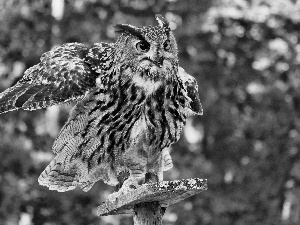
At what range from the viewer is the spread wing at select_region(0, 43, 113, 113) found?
172 inches

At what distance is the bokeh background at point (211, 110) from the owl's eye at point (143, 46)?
17.2ft

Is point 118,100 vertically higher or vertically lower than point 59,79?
lower

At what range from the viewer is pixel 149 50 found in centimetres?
413

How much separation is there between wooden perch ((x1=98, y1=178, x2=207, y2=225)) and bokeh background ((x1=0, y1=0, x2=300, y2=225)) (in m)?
5.43

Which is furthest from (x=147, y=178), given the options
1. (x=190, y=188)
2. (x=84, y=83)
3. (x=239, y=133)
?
(x=239, y=133)

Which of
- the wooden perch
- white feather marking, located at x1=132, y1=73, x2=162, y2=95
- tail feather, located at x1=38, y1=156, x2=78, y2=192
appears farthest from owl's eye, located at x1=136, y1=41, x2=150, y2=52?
tail feather, located at x1=38, y1=156, x2=78, y2=192

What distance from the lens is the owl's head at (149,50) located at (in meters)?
4.10

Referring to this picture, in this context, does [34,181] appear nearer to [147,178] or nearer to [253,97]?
[253,97]

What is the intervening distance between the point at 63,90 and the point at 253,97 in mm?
6355

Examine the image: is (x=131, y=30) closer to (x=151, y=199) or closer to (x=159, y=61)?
(x=159, y=61)

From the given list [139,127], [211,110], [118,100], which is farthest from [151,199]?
[211,110]

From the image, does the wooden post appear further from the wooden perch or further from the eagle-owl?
the eagle-owl

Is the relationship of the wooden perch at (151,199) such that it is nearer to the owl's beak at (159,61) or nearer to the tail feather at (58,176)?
the owl's beak at (159,61)

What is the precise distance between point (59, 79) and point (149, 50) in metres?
0.65
